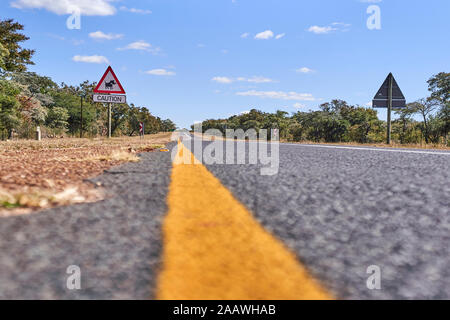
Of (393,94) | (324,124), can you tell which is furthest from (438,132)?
(324,124)

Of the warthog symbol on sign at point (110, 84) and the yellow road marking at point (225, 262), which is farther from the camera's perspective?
the warthog symbol on sign at point (110, 84)

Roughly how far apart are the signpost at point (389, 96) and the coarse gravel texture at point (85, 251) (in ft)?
55.0

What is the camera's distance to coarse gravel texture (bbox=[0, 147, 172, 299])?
0.82m

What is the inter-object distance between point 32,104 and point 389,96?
2924 cm

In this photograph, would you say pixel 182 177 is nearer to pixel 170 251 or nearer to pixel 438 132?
pixel 170 251

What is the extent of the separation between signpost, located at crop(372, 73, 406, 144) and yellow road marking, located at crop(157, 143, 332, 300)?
16.6 m

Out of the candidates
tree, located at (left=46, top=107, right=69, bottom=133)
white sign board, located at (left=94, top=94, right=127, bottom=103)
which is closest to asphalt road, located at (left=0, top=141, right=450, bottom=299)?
white sign board, located at (left=94, top=94, right=127, bottom=103)

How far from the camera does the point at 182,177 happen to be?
2.70 m

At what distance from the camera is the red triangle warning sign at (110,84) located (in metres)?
10.2

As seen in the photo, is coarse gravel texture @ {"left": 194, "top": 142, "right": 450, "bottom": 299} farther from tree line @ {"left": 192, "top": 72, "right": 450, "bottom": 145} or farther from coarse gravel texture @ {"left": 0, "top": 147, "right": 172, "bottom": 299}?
tree line @ {"left": 192, "top": 72, "right": 450, "bottom": 145}

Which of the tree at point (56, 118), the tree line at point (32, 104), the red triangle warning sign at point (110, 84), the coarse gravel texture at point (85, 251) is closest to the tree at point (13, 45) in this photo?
the tree line at point (32, 104)

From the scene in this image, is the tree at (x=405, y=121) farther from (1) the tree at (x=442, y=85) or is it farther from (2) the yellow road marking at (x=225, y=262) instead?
(2) the yellow road marking at (x=225, y=262)

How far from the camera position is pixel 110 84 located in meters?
10.3
